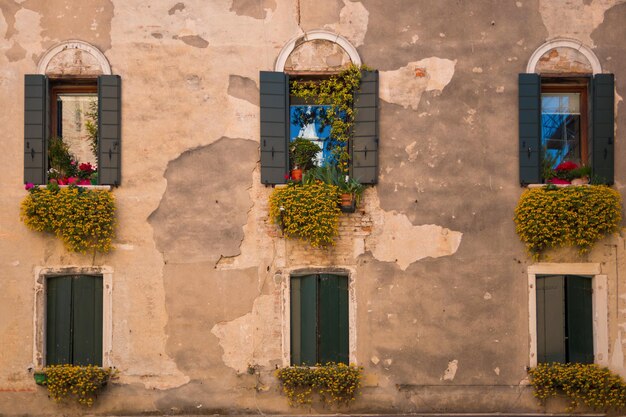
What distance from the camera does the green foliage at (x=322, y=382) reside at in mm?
10555

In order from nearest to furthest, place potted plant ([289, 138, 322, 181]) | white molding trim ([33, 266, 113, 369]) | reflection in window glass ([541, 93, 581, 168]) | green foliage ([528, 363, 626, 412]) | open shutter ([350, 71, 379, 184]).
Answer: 1. green foliage ([528, 363, 626, 412])
2. white molding trim ([33, 266, 113, 369])
3. open shutter ([350, 71, 379, 184])
4. potted plant ([289, 138, 322, 181])
5. reflection in window glass ([541, 93, 581, 168])

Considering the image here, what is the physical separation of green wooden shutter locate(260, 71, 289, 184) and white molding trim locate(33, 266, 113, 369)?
2403 millimetres

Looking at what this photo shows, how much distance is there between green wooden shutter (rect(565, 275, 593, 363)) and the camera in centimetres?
1076

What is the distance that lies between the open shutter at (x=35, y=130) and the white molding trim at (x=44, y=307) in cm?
118

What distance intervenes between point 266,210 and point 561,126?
4077 millimetres

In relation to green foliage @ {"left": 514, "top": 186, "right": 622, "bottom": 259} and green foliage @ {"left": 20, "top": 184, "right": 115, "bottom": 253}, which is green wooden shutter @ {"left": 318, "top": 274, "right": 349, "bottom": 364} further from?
green foliage @ {"left": 20, "top": 184, "right": 115, "bottom": 253}

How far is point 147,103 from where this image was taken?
10914 millimetres

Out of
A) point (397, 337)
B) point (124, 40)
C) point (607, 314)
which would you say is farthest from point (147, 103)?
point (607, 314)

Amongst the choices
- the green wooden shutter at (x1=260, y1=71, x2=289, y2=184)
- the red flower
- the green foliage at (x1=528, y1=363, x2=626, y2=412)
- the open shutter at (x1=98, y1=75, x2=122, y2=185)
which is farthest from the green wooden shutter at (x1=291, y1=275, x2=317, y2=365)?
the red flower

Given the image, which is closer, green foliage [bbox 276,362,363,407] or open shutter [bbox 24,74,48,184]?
green foliage [bbox 276,362,363,407]

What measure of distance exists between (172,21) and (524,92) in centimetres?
464

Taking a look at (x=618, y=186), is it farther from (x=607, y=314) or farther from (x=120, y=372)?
(x=120, y=372)

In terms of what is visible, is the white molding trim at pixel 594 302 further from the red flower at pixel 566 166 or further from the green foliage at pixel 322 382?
the green foliage at pixel 322 382

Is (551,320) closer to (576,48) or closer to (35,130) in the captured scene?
(576,48)
